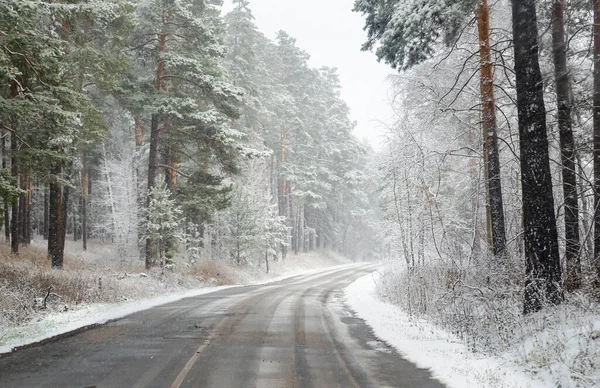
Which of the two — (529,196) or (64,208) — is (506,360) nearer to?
(529,196)

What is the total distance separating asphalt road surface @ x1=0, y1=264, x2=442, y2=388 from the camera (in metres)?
5.97

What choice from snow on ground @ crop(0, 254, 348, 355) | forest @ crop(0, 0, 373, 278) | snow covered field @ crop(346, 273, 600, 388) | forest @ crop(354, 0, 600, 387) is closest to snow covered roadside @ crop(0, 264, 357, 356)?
snow on ground @ crop(0, 254, 348, 355)

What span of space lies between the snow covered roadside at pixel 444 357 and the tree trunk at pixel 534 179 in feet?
4.23

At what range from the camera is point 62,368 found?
6.42 metres

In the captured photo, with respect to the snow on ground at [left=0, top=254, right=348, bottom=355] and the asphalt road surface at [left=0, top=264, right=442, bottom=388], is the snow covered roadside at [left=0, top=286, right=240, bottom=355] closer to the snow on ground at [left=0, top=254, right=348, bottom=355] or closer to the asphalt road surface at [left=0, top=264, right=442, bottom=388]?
the snow on ground at [left=0, top=254, right=348, bottom=355]

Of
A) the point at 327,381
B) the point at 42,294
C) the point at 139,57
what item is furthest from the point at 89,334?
the point at 139,57

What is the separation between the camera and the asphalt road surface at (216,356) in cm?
597

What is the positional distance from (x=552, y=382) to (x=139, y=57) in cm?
2043

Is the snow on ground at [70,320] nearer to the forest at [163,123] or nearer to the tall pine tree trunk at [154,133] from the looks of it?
the forest at [163,123]

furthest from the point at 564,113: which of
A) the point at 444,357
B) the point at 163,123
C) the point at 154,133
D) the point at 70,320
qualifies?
the point at 163,123

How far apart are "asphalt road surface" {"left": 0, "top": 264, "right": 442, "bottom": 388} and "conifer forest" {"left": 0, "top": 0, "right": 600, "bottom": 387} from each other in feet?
5.04

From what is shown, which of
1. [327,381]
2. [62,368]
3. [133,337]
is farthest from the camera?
[133,337]

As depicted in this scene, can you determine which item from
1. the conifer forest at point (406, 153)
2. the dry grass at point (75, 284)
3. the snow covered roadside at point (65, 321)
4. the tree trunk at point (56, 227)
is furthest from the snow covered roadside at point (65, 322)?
the tree trunk at point (56, 227)

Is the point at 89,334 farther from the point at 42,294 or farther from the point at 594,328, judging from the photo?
the point at 594,328
